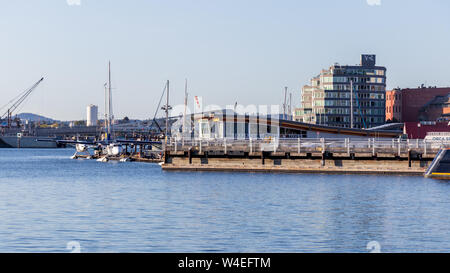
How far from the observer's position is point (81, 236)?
35.1 meters

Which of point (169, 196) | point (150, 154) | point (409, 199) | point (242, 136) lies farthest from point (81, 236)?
point (150, 154)

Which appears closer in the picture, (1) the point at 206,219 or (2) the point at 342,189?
(1) the point at 206,219

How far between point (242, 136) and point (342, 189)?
1563 inches

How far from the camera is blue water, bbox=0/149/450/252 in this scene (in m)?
33.0

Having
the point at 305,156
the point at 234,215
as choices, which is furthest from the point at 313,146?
the point at 234,215

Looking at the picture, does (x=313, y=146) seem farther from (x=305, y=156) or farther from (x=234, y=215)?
(x=234, y=215)

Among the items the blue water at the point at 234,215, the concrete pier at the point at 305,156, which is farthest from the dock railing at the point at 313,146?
the blue water at the point at 234,215

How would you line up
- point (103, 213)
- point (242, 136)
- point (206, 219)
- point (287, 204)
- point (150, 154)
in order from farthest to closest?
point (150, 154), point (242, 136), point (287, 204), point (103, 213), point (206, 219)

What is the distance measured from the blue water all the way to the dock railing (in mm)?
3850

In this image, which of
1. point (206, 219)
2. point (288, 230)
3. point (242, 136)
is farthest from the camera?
point (242, 136)

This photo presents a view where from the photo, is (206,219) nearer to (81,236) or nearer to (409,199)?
(81,236)

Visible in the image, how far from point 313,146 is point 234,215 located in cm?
3503

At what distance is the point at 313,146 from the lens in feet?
255
